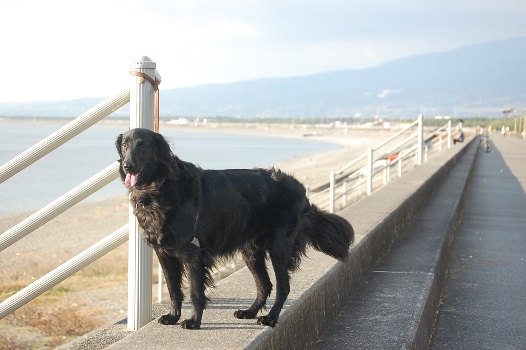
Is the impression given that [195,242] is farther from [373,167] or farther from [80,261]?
[373,167]

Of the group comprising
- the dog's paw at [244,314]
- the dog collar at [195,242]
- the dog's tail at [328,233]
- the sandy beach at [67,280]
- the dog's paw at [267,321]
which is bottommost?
the sandy beach at [67,280]

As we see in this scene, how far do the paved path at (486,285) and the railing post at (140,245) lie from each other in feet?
6.43

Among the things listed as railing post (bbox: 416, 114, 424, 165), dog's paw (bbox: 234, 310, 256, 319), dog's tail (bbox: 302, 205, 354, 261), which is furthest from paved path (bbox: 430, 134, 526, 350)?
railing post (bbox: 416, 114, 424, 165)

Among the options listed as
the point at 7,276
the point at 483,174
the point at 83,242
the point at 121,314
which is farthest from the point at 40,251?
the point at 483,174

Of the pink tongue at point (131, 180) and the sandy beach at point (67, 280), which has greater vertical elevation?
the pink tongue at point (131, 180)

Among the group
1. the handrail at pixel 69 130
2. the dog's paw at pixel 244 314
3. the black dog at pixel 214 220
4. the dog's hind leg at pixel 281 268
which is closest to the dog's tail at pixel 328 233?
the black dog at pixel 214 220

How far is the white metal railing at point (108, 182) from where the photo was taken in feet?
12.3

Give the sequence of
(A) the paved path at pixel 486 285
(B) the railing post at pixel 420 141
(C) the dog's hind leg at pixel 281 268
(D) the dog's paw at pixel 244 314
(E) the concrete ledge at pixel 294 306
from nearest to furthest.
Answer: (E) the concrete ledge at pixel 294 306 → (D) the dog's paw at pixel 244 314 → (C) the dog's hind leg at pixel 281 268 → (A) the paved path at pixel 486 285 → (B) the railing post at pixel 420 141

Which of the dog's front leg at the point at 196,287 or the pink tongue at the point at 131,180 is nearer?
the pink tongue at the point at 131,180

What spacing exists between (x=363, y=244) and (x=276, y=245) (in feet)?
5.86

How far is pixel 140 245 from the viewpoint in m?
3.84

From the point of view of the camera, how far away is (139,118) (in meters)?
3.72

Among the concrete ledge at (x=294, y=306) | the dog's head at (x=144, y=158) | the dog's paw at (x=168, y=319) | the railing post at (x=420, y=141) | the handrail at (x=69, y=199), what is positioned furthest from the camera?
the railing post at (x=420, y=141)

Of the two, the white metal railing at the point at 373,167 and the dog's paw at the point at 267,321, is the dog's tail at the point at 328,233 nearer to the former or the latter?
the dog's paw at the point at 267,321
